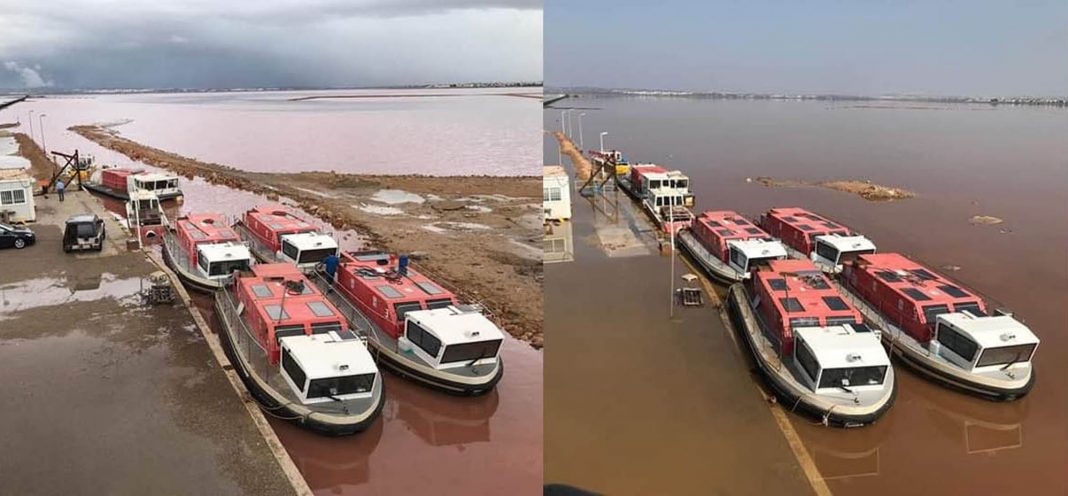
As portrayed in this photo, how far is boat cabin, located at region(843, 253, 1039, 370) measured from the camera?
16.5ft

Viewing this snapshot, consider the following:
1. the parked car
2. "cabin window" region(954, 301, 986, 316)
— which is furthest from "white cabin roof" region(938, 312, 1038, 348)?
the parked car

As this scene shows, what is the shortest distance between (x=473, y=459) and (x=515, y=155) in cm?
1592

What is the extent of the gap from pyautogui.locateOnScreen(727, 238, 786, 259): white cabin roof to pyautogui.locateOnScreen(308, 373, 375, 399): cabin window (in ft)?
14.0

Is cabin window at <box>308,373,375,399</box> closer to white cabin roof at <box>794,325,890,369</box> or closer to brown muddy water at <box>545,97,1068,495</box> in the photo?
brown muddy water at <box>545,97,1068,495</box>

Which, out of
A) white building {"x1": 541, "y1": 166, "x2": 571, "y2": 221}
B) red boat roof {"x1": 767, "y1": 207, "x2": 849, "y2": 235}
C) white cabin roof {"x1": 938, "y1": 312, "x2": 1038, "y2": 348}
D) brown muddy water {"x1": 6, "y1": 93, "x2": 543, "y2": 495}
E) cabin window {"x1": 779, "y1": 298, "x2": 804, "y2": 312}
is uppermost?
white building {"x1": 541, "y1": 166, "x2": 571, "y2": 221}

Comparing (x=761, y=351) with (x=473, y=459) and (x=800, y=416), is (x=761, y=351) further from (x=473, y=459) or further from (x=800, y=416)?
(x=473, y=459)

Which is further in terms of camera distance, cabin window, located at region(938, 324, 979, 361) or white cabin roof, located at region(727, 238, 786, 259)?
white cabin roof, located at region(727, 238, 786, 259)

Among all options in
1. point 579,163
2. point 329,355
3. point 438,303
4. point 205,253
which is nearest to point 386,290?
point 438,303

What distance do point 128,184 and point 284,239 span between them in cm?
792

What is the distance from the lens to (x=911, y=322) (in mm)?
5727

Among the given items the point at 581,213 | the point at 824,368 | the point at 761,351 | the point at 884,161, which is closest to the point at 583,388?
the point at 824,368

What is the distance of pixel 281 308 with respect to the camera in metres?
4.93

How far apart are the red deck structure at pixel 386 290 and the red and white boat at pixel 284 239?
110 cm

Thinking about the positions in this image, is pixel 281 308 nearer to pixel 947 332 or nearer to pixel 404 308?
pixel 404 308
